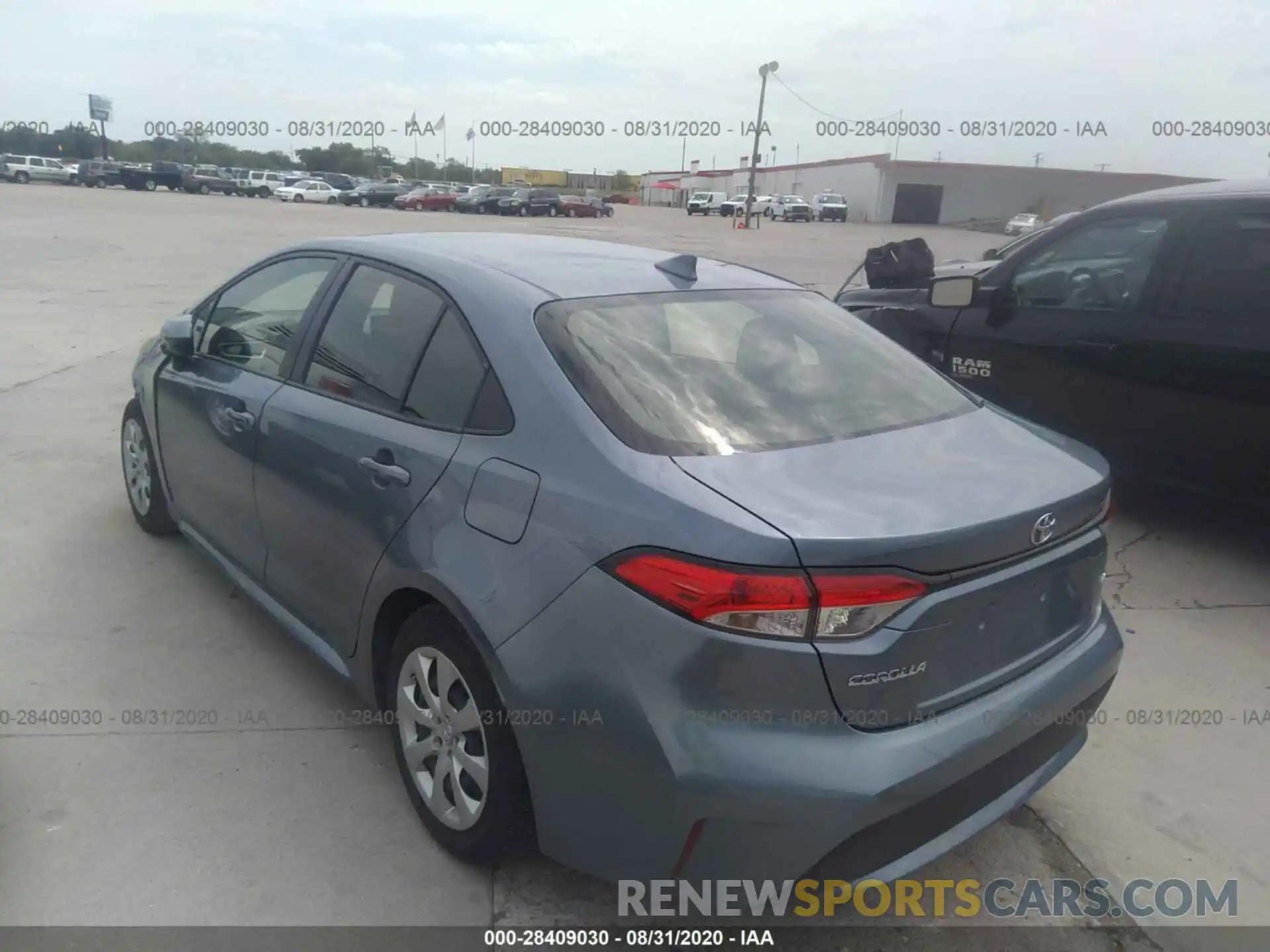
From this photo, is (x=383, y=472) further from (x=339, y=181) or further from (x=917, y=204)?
(x=917, y=204)

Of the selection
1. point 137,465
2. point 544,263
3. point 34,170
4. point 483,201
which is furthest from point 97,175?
point 544,263

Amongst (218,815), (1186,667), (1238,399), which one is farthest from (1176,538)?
(218,815)

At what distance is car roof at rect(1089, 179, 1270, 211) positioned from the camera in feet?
14.8

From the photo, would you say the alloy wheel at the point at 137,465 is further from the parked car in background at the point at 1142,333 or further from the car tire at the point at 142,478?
the parked car in background at the point at 1142,333

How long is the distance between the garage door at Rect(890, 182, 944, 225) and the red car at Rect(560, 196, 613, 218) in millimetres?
26013

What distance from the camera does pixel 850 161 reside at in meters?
72.5

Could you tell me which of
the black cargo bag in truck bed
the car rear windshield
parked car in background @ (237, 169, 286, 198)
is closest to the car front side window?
the black cargo bag in truck bed

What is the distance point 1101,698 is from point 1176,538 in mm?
2920

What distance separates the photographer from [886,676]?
198 cm

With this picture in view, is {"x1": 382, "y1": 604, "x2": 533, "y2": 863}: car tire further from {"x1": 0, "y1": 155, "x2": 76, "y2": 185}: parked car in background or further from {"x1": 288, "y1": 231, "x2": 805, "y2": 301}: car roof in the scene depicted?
{"x1": 0, "y1": 155, "x2": 76, "y2": 185}: parked car in background

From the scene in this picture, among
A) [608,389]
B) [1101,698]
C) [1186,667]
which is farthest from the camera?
[1186,667]

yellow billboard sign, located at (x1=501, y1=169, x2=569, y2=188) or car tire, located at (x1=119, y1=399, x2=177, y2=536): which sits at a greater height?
yellow billboard sign, located at (x1=501, y1=169, x2=569, y2=188)

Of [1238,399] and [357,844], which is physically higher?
[1238,399]

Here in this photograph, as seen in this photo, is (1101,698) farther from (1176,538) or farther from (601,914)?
(1176,538)
